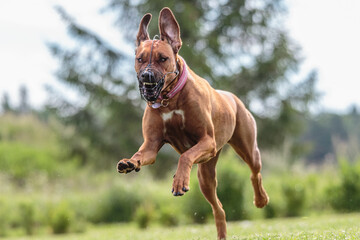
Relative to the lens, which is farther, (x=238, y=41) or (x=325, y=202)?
(x=238, y=41)

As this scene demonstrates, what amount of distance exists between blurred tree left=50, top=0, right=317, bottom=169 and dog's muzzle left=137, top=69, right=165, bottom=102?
690 inches

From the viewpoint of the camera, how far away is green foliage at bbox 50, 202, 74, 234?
509 inches

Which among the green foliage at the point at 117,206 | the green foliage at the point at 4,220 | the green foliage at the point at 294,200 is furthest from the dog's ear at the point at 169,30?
the green foliage at the point at 117,206

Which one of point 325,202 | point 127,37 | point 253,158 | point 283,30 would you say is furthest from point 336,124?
point 253,158

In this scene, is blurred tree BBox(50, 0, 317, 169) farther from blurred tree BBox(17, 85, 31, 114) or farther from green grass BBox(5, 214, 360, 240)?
blurred tree BBox(17, 85, 31, 114)

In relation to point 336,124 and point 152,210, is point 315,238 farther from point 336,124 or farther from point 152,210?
point 336,124

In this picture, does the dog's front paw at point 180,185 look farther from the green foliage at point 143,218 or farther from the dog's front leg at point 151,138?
the green foliage at point 143,218

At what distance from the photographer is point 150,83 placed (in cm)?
448

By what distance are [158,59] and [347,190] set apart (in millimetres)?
10730

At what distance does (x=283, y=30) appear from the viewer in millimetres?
24375

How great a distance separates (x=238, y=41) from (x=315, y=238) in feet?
64.0

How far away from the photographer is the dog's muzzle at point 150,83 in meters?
4.45

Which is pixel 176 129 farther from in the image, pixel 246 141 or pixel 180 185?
pixel 246 141

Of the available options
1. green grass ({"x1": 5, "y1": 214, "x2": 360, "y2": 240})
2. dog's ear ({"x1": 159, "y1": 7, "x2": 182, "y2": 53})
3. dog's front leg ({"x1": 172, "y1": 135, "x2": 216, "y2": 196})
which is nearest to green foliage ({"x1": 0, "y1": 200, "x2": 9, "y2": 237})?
green grass ({"x1": 5, "y1": 214, "x2": 360, "y2": 240})
